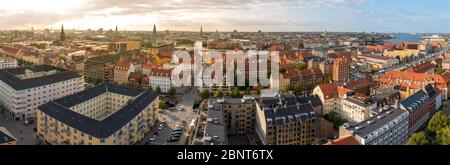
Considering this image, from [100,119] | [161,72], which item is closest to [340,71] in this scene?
[161,72]

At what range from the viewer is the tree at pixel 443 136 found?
894 centimetres

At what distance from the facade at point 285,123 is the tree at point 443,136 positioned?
3.00 m

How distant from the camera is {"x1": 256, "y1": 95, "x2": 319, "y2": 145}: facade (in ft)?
32.9

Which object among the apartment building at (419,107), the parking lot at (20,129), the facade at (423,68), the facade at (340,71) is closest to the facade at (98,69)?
the parking lot at (20,129)

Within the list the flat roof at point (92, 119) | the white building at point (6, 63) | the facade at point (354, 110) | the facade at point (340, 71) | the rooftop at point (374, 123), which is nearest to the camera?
the flat roof at point (92, 119)

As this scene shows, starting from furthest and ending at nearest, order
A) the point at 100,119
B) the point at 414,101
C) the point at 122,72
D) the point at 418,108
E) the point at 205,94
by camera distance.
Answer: the point at 122,72, the point at 205,94, the point at 414,101, the point at 418,108, the point at 100,119

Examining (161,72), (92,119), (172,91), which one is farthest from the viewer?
(161,72)

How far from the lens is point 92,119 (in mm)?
8789

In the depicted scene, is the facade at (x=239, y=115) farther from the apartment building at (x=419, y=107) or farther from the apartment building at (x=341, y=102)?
the apartment building at (x=419, y=107)

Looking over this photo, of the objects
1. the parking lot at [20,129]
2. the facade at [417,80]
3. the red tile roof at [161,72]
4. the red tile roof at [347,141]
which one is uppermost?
the red tile roof at [161,72]

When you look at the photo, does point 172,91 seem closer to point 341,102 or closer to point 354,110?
point 341,102

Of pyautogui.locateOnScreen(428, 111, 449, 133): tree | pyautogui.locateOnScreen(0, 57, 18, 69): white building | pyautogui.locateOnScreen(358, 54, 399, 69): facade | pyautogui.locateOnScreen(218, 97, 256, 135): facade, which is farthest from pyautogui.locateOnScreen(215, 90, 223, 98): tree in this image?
pyautogui.locateOnScreen(358, 54, 399, 69): facade

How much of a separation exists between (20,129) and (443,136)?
37.5 ft
